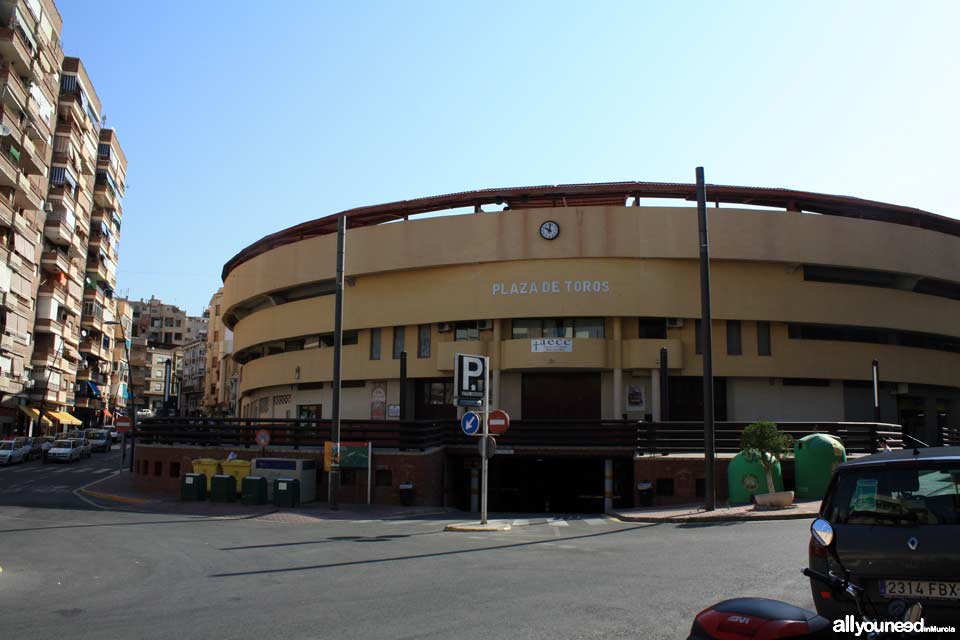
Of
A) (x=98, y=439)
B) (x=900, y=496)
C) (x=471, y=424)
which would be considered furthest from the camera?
(x=98, y=439)

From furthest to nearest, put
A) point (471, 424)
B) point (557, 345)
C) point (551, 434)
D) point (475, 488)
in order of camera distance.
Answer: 1. point (557, 345)
2. point (475, 488)
3. point (551, 434)
4. point (471, 424)

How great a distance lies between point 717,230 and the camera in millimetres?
33812

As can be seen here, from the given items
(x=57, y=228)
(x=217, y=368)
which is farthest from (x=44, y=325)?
(x=217, y=368)

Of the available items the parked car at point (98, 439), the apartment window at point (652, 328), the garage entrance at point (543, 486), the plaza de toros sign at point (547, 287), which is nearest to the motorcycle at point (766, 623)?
the garage entrance at point (543, 486)

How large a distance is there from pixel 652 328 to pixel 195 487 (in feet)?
63.7

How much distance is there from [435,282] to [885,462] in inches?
1227

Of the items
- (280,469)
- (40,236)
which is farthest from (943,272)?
(40,236)

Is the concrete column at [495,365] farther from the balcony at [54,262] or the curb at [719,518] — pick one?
the balcony at [54,262]

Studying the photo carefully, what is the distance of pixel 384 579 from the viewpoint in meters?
10.8

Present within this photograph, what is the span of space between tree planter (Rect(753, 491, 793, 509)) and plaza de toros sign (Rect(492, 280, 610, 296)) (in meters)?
15.5

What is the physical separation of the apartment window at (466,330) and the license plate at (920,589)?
30.5 m

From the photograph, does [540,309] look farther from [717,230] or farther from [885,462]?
[885,462]

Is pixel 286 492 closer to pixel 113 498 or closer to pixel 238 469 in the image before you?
pixel 238 469

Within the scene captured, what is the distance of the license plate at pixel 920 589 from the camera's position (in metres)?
5.61
